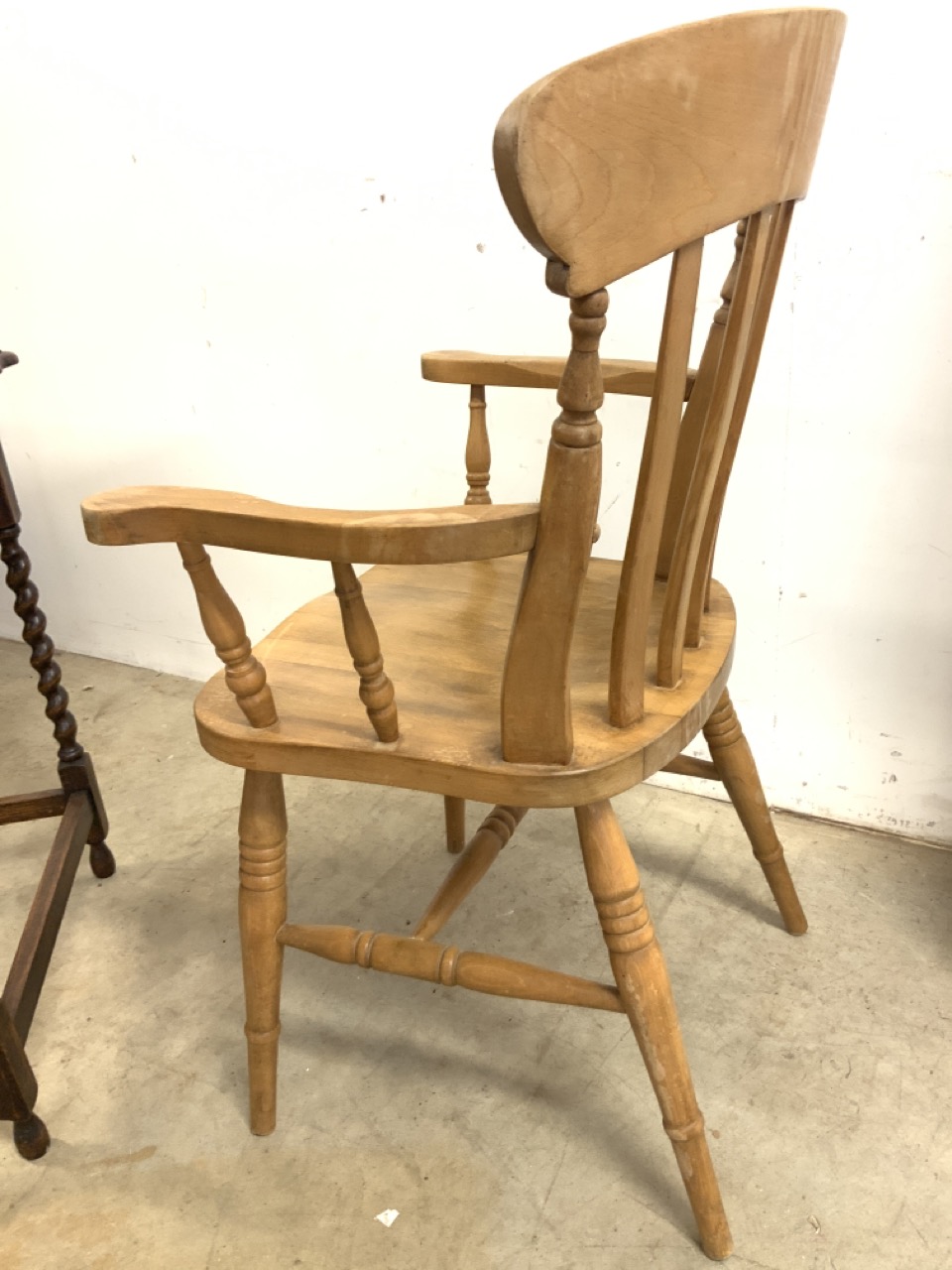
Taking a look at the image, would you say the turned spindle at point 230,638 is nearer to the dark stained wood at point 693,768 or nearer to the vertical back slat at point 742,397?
the vertical back slat at point 742,397

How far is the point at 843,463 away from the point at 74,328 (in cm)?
135

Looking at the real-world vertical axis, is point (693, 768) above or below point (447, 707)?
below

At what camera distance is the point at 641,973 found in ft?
2.97

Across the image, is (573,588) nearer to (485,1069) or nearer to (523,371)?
(523,371)

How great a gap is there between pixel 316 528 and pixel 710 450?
325 millimetres

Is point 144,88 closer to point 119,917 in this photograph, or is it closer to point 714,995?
point 119,917

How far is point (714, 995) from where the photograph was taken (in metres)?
1.26

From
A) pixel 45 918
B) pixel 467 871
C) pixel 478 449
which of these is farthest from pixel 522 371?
pixel 45 918

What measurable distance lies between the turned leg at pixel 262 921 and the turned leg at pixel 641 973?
11.5 inches

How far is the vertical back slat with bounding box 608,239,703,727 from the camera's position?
0.72m

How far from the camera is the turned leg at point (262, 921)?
0.97m

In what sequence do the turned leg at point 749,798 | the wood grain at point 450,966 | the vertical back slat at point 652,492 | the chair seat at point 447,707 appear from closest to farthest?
the vertical back slat at point 652,492, the chair seat at point 447,707, the wood grain at point 450,966, the turned leg at point 749,798

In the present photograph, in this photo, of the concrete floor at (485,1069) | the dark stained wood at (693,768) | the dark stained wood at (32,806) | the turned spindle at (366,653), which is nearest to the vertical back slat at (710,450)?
the turned spindle at (366,653)

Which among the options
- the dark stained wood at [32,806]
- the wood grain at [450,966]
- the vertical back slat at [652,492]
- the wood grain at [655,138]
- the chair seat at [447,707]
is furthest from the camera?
the dark stained wood at [32,806]
